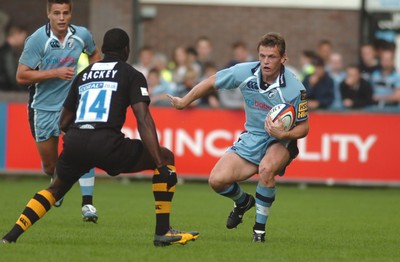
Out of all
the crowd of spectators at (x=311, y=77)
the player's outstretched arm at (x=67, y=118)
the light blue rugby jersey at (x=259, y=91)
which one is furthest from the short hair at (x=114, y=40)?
the crowd of spectators at (x=311, y=77)

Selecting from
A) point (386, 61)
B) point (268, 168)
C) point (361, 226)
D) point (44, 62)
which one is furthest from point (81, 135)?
point (386, 61)

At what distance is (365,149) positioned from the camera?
1906cm

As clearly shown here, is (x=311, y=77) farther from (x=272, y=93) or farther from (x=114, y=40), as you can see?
(x=114, y=40)

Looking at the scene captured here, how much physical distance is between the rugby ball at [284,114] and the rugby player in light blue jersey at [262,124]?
5 centimetres

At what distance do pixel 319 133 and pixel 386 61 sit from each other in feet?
7.03

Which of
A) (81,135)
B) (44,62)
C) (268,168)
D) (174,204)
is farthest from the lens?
(174,204)

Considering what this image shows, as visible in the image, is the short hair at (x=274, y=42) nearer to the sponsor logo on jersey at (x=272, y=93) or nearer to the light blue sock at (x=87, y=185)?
the sponsor logo on jersey at (x=272, y=93)

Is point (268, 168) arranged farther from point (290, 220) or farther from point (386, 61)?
point (386, 61)

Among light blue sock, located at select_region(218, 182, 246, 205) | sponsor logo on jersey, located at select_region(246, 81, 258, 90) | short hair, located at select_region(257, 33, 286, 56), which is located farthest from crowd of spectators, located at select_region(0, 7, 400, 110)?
short hair, located at select_region(257, 33, 286, 56)

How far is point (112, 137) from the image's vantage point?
9680 mm

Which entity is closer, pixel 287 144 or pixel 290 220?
pixel 287 144

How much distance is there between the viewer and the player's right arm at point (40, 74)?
39.7 ft

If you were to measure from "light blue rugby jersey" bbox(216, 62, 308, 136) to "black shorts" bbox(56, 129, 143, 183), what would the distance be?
1615 mm

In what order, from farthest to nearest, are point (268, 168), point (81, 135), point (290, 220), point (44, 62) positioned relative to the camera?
point (290, 220), point (44, 62), point (268, 168), point (81, 135)
